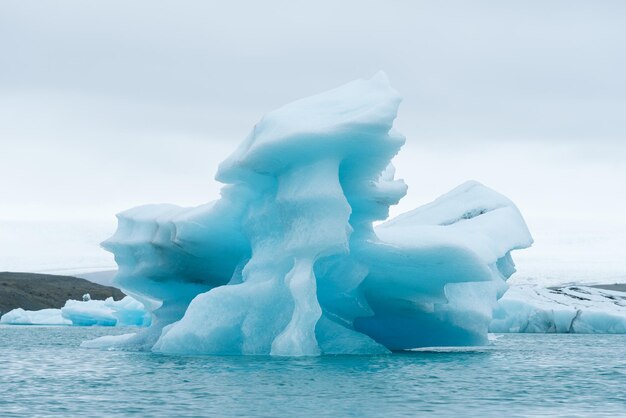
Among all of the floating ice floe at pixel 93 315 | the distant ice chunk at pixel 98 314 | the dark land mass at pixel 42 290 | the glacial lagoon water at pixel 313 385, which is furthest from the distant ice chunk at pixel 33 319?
the glacial lagoon water at pixel 313 385

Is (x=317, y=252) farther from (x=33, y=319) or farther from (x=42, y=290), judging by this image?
(x=42, y=290)

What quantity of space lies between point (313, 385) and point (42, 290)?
66.1m

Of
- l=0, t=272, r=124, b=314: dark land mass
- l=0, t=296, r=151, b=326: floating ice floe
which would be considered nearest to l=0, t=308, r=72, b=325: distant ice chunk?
l=0, t=296, r=151, b=326: floating ice floe

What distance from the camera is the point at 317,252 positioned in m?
15.4

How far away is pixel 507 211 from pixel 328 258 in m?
5.97

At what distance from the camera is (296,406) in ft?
33.5

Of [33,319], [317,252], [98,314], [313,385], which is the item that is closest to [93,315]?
[98,314]

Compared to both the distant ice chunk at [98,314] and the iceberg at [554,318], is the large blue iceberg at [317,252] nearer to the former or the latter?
the iceberg at [554,318]

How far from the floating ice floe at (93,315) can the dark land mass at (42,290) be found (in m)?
17.4

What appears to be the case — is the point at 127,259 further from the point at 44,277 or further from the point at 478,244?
the point at 44,277

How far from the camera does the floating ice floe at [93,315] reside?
1455 inches

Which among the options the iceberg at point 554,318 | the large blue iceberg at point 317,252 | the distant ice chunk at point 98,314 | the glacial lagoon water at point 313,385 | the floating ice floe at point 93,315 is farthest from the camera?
the distant ice chunk at point 98,314

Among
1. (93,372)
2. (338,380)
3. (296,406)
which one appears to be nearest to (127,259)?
(93,372)

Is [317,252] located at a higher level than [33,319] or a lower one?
lower
